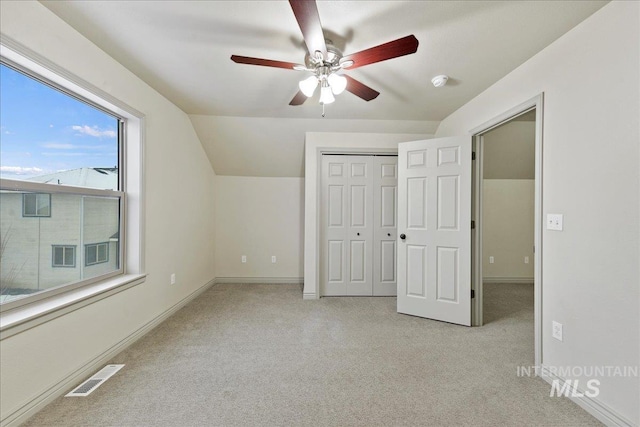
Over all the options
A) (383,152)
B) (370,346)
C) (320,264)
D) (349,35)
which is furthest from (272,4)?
(320,264)

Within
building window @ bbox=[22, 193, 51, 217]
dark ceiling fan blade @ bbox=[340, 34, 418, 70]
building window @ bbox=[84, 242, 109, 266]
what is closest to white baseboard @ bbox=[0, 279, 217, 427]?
building window @ bbox=[84, 242, 109, 266]

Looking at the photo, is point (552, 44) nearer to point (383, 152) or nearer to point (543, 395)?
point (383, 152)

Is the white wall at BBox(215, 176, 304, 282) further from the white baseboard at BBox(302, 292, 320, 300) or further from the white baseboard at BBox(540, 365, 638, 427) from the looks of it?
the white baseboard at BBox(540, 365, 638, 427)

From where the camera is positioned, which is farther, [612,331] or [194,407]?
[194,407]

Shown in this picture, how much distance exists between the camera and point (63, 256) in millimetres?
1861

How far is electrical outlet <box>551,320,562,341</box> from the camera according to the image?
5.75 ft

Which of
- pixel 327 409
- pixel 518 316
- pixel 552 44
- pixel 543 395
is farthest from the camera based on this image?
pixel 518 316

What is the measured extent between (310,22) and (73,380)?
2703mm

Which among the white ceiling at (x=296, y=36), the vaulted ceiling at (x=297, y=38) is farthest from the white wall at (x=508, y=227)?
the white ceiling at (x=296, y=36)

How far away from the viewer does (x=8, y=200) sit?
1.51m

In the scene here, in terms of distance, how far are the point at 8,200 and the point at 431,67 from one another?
309 cm

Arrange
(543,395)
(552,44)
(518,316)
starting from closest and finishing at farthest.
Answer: (543,395) → (552,44) → (518,316)

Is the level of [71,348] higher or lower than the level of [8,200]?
lower

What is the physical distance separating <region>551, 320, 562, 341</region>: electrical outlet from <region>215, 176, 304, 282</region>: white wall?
327 centimetres
